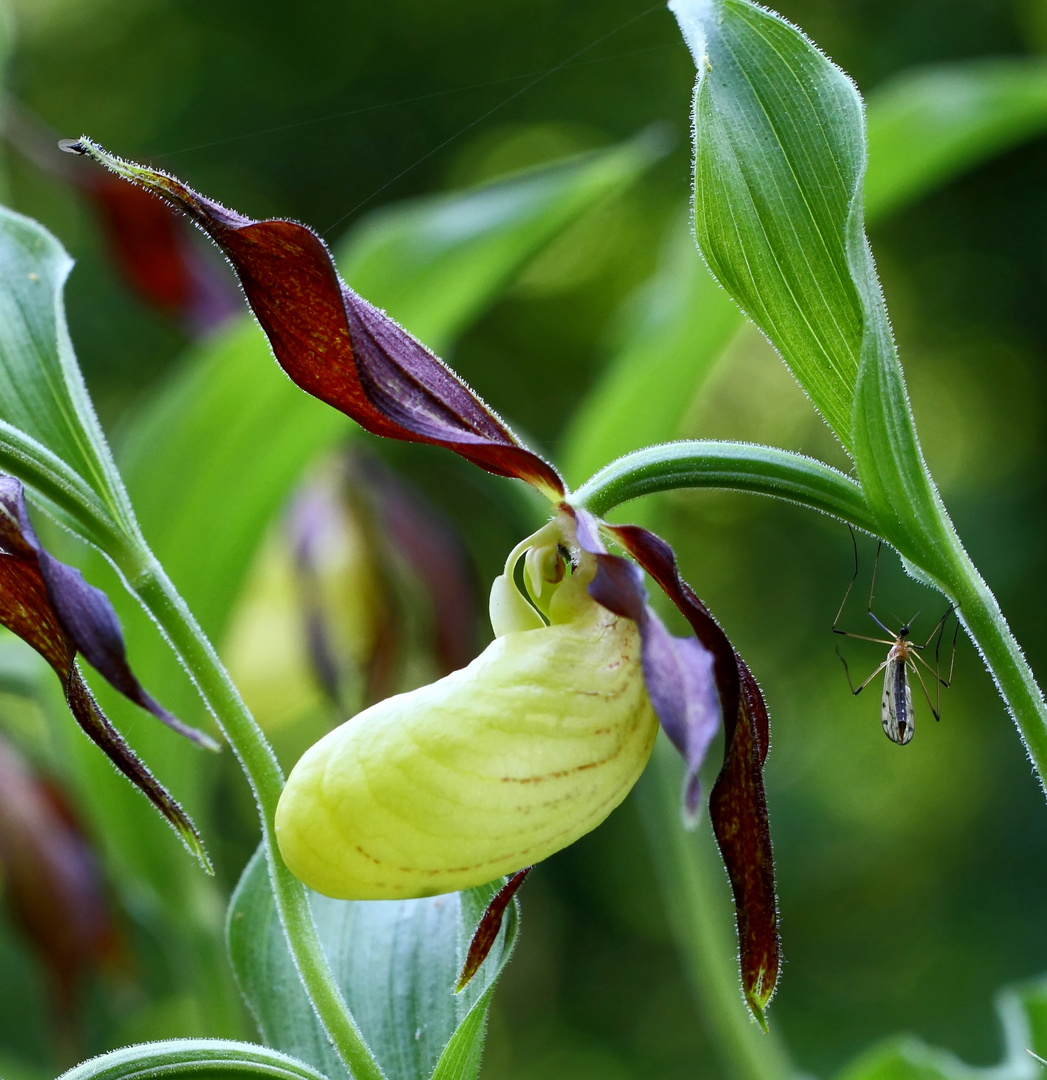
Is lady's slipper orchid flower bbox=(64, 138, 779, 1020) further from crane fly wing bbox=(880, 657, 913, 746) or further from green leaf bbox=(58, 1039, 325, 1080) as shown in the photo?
crane fly wing bbox=(880, 657, 913, 746)

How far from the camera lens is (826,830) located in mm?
3758

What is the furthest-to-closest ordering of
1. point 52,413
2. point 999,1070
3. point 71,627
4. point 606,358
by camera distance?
point 606,358 → point 999,1070 → point 52,413 → point 71,627

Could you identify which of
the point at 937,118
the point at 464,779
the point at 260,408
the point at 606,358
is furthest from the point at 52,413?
the point at 606,358

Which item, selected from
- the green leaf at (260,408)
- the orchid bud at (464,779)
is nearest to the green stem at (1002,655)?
the orchid bud at (464,779)

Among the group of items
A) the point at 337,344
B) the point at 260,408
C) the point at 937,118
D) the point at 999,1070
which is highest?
the point at 937,118

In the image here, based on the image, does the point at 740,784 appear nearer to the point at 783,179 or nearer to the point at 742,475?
the point at 742,475

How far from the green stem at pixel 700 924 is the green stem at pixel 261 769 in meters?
0.54

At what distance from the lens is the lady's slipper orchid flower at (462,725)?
0.43 meters

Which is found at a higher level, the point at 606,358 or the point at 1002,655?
the point at 606,358

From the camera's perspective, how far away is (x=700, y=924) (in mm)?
1016

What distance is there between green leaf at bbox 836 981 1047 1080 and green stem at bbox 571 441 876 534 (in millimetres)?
423

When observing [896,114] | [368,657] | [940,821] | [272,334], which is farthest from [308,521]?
[940,821]

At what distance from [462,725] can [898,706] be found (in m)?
0.57

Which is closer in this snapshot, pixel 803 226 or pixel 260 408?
pixel 803 226
